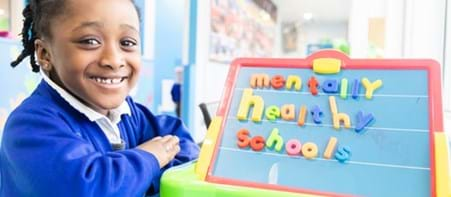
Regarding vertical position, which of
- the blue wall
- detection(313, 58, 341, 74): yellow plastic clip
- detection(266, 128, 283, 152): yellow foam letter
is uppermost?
the blue wall

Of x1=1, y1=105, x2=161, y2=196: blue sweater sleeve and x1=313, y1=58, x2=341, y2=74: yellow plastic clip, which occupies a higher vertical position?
x1=313, y1=58, x2=341, y2=74: yellow plastic clip

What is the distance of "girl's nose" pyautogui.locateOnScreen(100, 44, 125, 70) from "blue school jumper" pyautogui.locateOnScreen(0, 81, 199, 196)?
0.09m

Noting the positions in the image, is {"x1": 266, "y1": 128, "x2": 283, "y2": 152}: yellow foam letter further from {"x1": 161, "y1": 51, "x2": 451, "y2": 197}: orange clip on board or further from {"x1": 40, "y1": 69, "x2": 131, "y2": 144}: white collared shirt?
{"x1": 40, "y1": 69, "x2": 131, "y2": 144}: white collared shirt

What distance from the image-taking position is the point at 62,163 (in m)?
0.51

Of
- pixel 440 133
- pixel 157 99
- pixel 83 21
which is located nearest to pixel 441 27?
pixel 440 133

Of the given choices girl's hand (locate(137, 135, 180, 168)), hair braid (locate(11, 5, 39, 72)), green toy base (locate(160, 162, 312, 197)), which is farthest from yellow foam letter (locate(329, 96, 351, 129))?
hair braid (locate(11, 5, 39, 72))

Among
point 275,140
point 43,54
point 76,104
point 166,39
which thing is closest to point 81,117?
point 76,104

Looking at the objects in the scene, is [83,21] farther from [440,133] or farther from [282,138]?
[440,133]

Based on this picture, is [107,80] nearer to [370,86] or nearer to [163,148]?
[163,148]

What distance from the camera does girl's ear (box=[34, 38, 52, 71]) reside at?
66 cm

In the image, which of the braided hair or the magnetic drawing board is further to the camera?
the braided hair

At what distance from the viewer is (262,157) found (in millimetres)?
561

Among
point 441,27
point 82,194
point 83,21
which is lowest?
point 82,194

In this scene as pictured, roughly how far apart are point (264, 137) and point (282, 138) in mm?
25
